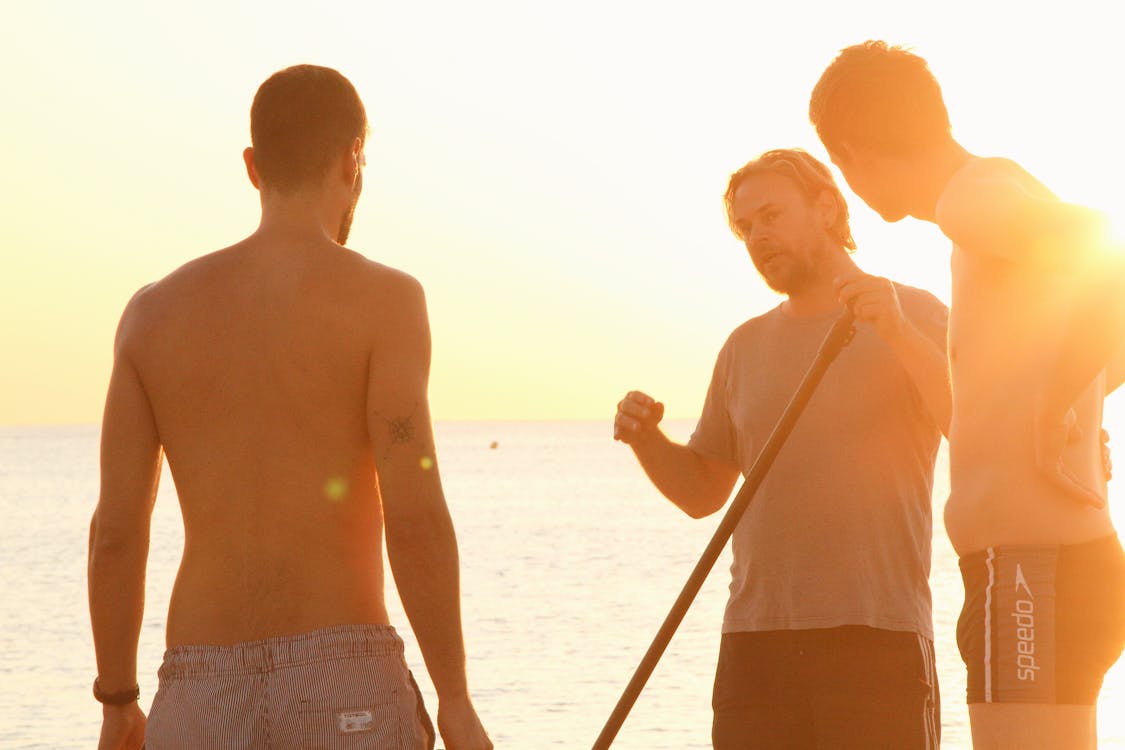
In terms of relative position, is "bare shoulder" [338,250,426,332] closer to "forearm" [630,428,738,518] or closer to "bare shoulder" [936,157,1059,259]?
"bare shoulder" [936,157,1059,259]

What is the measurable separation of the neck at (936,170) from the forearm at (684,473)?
5.37 ft

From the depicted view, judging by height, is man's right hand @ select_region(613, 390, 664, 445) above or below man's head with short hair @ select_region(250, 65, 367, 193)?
below

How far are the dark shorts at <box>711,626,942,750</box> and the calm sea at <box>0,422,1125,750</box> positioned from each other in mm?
10298

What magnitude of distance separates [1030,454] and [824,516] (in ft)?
4.50

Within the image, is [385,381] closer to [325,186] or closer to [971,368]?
[325,186]

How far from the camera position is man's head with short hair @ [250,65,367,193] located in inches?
127

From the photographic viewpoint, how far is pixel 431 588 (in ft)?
10.2

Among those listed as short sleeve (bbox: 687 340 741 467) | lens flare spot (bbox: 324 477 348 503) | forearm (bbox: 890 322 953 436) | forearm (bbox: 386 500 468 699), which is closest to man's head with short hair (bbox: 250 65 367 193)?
lens flare spot (bbox: 324 477 348 503)

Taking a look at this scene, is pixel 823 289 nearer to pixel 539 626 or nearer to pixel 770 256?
pixel 770 256

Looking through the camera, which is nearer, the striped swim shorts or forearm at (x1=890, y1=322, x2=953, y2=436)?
the striped swim shorts

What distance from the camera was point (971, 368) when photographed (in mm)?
3035

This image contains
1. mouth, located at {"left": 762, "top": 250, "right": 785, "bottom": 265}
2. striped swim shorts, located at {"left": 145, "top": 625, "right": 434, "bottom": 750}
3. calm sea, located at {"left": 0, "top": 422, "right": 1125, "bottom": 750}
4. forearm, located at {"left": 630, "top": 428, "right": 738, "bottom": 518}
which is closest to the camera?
striped swim shorts, located at {"left": 145, "top": 625, "right": 434, "bottom": 750}

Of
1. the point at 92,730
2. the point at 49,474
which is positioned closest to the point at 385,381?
the point at 92,730

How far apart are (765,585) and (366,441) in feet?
5.21
